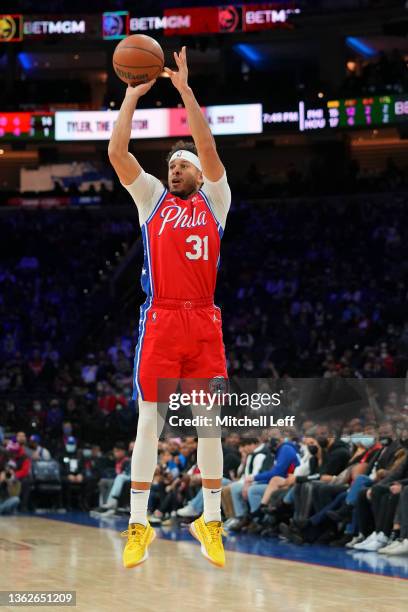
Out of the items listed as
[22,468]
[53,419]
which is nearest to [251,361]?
[53,419]

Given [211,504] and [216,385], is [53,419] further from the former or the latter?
[216,385]

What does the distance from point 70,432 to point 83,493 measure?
64.5 inches

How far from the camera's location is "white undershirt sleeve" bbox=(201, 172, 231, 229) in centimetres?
613

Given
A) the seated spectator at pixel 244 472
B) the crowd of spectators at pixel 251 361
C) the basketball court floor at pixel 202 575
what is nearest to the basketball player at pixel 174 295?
the crowd of spectators at pixel 251 361

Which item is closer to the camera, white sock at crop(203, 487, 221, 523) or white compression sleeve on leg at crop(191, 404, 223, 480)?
white compression sleeve on leg at crop(191, 404, 223, 480)

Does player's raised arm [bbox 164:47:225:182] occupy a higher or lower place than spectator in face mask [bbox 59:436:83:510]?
higher

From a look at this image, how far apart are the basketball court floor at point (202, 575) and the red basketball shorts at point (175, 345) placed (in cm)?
282

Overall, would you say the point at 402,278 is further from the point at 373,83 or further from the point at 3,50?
the point at 3,50

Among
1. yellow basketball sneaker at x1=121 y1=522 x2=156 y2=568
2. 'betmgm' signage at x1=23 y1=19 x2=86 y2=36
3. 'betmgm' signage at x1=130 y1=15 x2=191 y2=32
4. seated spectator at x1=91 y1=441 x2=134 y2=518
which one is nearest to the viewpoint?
yellow basketball sneaker at x1=121 y1=522 x2=156 y2=568

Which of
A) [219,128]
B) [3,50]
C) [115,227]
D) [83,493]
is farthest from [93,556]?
[3,50]

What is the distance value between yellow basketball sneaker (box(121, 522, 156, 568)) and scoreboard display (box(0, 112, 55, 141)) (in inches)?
942

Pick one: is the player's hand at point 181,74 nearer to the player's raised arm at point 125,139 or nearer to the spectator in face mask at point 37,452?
the player's raised arm at point 125,139

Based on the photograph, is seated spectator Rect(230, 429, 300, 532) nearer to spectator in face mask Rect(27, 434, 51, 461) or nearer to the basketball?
spectator in face mask Rect(27, 434, 51, 461)

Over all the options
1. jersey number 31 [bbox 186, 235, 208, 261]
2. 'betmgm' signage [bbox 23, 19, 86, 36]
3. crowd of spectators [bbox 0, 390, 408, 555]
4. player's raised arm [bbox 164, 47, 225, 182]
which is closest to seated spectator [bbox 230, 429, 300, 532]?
crowd of spectators [bbox 0, 390, 408, 555]
